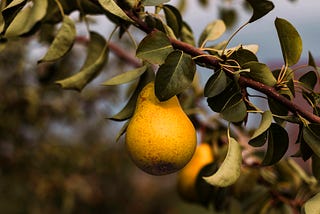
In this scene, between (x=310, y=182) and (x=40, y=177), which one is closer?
(x=310, y=182)

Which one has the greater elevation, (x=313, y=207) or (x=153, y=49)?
(x=153, y=49)

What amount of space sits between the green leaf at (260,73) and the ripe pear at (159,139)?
0.10 m

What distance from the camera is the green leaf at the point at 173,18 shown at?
77 cm

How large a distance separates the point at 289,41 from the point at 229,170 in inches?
7.9

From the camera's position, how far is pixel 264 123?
0.62 meters

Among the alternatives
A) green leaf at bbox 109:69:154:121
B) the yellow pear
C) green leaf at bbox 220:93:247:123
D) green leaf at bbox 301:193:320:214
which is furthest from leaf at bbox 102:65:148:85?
the yellow pear

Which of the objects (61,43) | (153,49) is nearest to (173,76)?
(153,49)

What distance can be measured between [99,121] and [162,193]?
7.29 ft

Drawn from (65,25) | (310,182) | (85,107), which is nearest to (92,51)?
(65,25)

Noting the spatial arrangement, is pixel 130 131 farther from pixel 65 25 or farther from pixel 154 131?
pixel 65 25

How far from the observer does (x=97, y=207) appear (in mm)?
3729

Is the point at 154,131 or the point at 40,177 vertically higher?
the point at 154,131

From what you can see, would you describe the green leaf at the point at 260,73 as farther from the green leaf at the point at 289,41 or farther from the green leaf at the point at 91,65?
the green leaf at the point at 91,65

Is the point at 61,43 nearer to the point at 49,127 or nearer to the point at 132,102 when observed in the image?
the point at 132,102
